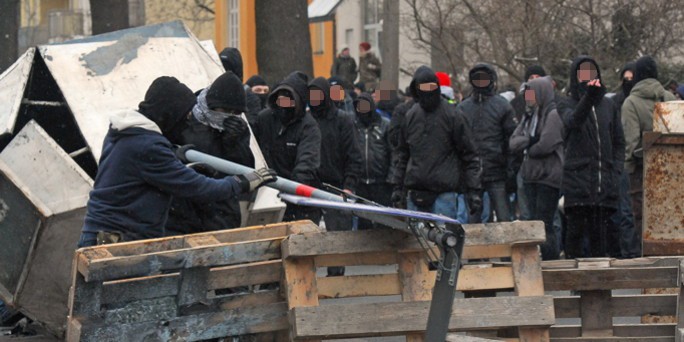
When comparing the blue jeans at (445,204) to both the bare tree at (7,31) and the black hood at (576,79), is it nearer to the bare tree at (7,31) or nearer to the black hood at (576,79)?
the black hood at (576,79)

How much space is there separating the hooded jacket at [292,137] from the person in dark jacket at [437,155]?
0.86 meters

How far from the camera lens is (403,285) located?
23.7 feet

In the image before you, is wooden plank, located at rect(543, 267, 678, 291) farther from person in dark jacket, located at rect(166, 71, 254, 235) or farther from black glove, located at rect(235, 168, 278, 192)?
person in dark jacket, located at rect(166, 71, 254, 235)

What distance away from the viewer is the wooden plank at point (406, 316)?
273 inches

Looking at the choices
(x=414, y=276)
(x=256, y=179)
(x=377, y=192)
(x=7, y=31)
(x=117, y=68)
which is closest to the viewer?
(x=414, y=276)

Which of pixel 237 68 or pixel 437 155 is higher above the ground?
pixel 237 68

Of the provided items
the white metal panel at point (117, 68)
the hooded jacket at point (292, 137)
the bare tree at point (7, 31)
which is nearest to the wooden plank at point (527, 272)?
the white metal panel at point (117, 68)

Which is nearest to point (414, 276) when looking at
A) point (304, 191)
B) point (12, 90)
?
point (304, 191)

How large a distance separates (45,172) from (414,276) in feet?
10.2

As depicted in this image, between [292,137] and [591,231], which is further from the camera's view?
[591,231]

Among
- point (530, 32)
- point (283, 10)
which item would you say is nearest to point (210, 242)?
point (283, 10)

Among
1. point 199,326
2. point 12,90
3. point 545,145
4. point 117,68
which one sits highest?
point 117,68

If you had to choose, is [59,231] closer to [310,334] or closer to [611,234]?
[310,334]

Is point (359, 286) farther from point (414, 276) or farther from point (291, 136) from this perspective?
point (291, 136)
